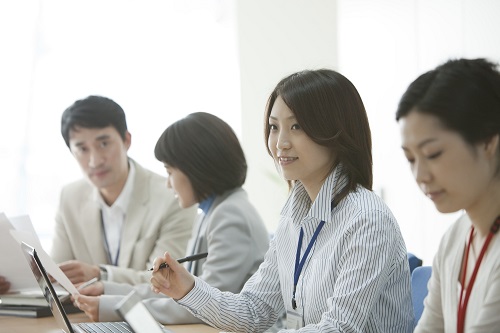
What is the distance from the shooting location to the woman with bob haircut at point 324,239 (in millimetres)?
1835

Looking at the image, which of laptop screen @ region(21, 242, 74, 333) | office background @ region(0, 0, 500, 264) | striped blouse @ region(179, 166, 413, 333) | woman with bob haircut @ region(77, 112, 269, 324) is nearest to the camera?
striped blouse @ region(179, 166, 413, 333)

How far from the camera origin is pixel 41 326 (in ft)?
7.85

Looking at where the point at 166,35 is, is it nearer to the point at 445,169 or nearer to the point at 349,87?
the point at 349,87

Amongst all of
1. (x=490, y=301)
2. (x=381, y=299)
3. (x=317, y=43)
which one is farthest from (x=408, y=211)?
(x=490, y=301)

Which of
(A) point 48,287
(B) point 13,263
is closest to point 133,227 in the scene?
(B) point 13,263

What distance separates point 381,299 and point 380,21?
3.00 meters

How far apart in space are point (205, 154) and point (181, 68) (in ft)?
9.37

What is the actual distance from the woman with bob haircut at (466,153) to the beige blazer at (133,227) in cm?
177

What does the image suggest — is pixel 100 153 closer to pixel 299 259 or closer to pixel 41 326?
pixel 41 326

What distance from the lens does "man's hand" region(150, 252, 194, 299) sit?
2113 millimetres

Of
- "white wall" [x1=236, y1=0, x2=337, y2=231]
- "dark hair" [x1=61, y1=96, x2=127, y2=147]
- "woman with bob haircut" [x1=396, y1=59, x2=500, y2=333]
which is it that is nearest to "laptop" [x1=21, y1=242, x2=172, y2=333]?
"woman with bob haircut" [x1=396, y1=59, x2=500, y2=333]

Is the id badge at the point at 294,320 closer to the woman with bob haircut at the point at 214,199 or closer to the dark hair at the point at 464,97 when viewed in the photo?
the woman with bob haircut at the point at 214,199

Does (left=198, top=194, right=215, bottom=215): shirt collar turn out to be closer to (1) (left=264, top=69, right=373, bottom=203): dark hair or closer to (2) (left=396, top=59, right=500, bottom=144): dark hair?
(1) (left=264, top=69, right=373, bottom=203): dark hair

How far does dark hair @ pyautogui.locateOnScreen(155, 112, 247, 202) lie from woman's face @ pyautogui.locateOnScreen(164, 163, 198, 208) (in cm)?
2
